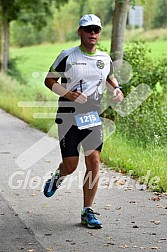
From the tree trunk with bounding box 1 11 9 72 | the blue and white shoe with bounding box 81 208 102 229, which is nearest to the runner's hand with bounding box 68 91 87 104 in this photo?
the blue and white shoe with bounding box 81 208 102 229

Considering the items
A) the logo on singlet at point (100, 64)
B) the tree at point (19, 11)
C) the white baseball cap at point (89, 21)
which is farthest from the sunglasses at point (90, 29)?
the tree at point (19, 11)

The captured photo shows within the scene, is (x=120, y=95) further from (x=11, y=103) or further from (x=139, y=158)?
(x=11, y=103)

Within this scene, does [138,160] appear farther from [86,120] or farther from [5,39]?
[5,39]

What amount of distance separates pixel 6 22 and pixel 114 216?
90.1ft

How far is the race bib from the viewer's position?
7.66 m

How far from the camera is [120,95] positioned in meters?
7.80

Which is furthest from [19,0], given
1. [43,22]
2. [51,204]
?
[51,204]

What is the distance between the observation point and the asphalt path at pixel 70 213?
7016 millimetres

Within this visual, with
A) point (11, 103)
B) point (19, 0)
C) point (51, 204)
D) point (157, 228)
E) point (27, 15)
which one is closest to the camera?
point (157, 228)

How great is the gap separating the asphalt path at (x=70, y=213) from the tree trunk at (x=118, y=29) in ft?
14.7

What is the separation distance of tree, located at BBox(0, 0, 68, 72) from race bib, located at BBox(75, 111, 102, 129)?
25.3 metres

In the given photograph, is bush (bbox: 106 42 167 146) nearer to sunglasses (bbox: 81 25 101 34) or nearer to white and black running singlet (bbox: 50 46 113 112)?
white and black running singlet (bbox: 50 46 113 112)

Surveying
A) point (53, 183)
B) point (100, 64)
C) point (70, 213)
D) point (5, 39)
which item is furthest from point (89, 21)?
point (5, 39)

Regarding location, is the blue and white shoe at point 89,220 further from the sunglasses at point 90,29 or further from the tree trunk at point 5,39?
the tree trunk at point 5,39
